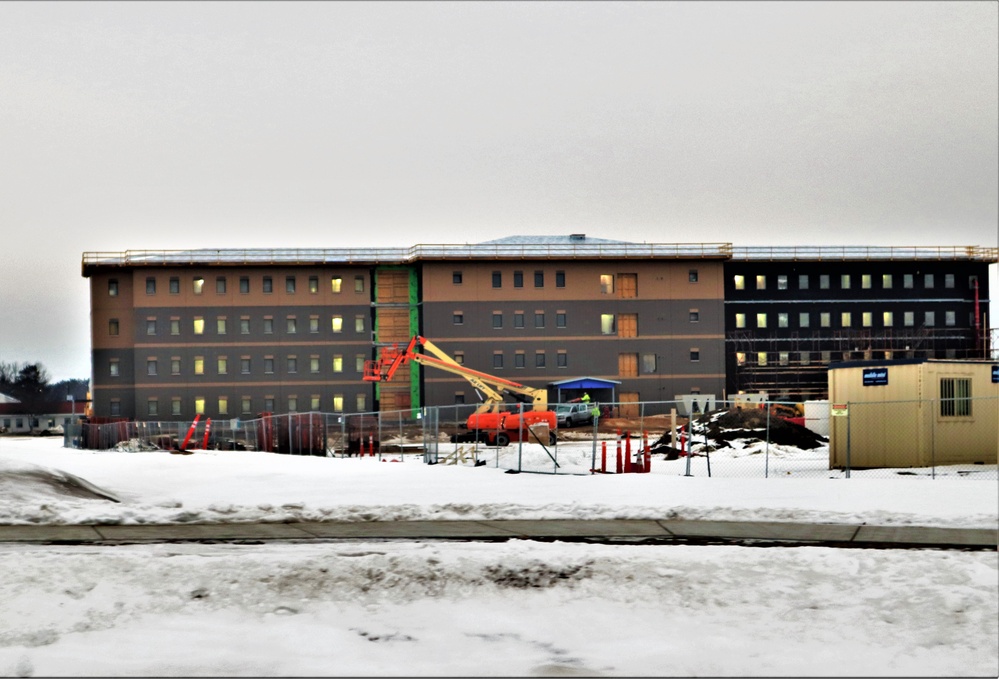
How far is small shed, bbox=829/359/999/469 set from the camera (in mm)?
27359

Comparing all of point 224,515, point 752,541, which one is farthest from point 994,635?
point 224,515

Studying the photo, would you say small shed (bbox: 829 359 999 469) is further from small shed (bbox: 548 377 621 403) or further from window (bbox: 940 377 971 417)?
small shed (bbox: 548 377 621 403)

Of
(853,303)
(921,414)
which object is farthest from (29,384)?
(921,414)

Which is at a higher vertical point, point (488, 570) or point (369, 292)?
point (369, 292)

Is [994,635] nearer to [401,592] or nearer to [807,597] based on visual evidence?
[807,597]

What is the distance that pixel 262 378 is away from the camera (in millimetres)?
90250

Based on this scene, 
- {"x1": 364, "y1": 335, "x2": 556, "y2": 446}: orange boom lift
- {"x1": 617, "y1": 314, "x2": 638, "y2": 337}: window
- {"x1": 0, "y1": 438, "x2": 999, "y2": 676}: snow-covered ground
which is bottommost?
{"x1": 0, "y1": 438, "x2": 999, "y2": 676}: snow-covered ground

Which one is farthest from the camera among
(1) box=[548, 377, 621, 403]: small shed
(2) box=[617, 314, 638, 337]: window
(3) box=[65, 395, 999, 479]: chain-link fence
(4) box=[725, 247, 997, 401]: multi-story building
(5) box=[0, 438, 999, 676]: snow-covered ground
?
(4) box=[725, 247, 997, 401]: multi-story building

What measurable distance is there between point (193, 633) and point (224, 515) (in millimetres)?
6825

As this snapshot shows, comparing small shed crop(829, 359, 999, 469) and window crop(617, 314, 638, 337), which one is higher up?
window crop(617, 314, 638, 337)

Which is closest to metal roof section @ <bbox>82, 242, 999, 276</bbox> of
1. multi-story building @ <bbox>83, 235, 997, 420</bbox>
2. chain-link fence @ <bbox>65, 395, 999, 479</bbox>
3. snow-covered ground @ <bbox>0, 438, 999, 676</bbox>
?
multi-story building @ <bbox>83, 235, 997, 420</bbox>

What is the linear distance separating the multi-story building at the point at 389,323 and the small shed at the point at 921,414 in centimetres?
5986

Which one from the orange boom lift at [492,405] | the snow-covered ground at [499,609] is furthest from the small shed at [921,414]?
the orange boom lift at [492,405]

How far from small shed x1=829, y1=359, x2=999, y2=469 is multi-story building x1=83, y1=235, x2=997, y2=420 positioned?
59860 millimetres
